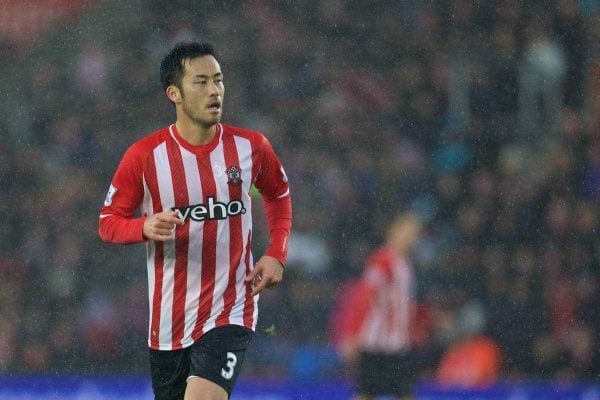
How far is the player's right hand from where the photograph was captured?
11.8ft

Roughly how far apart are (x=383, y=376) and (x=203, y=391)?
3368 mm

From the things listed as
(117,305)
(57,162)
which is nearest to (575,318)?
(117,305)

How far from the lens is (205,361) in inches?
152

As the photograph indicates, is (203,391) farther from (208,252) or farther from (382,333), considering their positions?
(382,333)

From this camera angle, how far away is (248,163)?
162 inches

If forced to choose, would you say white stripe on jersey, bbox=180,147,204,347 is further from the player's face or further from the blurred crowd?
the blurred crowd

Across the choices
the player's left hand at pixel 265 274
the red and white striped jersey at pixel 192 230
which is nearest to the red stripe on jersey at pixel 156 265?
the red and white striped jersey at pixel 192 230

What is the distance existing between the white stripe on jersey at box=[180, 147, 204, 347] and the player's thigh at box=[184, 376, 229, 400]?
22 cm

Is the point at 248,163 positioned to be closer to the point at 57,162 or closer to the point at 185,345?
the point at 185,345

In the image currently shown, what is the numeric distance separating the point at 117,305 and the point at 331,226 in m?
1.48

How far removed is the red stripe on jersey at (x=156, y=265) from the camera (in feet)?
13.1

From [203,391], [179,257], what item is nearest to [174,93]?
[179,257]

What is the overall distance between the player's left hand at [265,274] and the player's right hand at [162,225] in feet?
1.37

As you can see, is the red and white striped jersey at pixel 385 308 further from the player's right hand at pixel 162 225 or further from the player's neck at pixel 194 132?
the player's right hand at pixel 162 225
